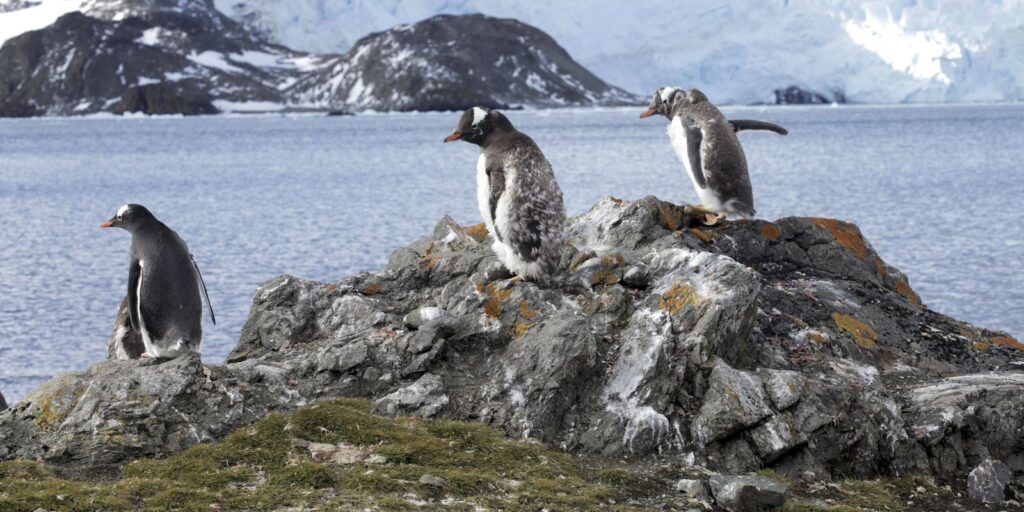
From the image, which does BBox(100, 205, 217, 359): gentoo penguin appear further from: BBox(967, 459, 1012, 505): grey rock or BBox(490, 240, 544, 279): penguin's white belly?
BBox(967, 459, 1012, 505): grey rock

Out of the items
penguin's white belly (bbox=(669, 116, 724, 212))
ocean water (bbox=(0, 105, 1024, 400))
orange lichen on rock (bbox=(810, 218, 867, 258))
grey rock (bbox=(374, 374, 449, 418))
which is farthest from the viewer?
ocean water (bbox=(0, 105, 1024, 400))

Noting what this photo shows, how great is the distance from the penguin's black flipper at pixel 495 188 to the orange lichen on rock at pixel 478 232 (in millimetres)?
1699

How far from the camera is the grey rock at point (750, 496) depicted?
7.61m

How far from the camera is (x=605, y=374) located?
9.36 meters

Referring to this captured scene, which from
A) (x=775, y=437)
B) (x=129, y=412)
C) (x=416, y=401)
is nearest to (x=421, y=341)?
(x=416, y=401)

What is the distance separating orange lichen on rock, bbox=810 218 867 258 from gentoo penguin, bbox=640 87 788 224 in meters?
0.97

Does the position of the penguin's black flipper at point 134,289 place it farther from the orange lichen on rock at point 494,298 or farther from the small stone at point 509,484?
the small stone at point 509,484

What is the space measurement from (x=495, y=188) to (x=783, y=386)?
11.4 feet

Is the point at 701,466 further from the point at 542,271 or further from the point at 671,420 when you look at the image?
the point at 542,271

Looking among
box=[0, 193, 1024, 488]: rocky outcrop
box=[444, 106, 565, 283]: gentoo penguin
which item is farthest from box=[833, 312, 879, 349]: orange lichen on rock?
box=[444, 106, 565, 283]: gentoo penguin

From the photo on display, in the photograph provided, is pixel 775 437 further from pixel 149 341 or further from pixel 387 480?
pixel 149 341

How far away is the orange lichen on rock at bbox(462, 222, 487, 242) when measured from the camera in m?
12.4

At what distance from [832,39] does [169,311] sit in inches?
5676

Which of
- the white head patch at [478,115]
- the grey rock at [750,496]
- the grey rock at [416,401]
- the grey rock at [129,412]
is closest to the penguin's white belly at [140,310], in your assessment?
the grey rock at [129,412]
